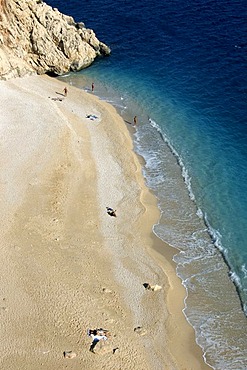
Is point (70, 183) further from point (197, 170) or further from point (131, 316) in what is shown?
point (131, 316)

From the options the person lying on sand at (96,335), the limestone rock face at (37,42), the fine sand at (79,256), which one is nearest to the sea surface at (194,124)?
the fine sand at (79,256)

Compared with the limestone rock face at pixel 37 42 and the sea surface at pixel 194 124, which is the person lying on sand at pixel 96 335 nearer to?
the sea surface at pixel 194 124

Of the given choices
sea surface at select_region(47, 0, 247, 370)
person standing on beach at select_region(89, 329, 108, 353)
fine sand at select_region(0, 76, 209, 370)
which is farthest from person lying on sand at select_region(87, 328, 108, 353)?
sea surface at select_region(47, 0, 247, 370)

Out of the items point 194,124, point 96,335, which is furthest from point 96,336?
point 194,124

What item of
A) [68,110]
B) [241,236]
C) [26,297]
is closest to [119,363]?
[26,297]

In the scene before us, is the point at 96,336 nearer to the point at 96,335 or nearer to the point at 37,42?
the point at 96,335

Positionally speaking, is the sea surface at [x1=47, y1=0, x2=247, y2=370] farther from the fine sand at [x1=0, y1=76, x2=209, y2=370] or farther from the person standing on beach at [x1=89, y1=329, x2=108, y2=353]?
the person standing on beach at [x1=89, y1=329, x2=108, y2=353]
